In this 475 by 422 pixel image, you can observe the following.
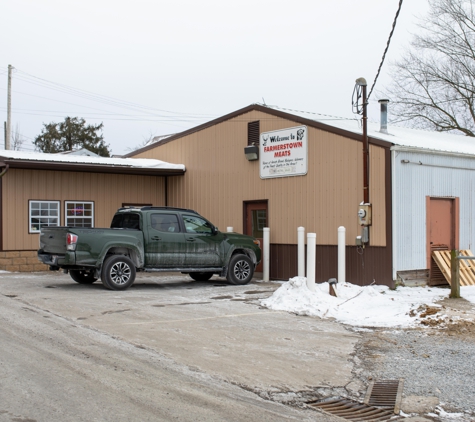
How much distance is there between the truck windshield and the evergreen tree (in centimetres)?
4135

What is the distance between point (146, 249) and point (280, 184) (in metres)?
4.56

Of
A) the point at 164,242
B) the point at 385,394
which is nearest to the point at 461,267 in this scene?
the point at 164,242

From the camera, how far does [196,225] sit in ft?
49.7

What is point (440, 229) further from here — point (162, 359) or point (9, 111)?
point (9, 111)

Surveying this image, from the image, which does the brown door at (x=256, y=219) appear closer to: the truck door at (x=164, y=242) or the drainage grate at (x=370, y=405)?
the truck door at (x=164, y=242)

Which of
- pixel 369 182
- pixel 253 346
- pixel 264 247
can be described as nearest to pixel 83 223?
pixel 264 247

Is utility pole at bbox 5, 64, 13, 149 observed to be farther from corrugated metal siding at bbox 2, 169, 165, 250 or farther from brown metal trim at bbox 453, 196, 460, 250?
brown metal trim at bbox 453, 196, 460, 250

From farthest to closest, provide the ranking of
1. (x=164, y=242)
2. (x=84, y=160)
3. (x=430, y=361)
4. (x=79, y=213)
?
(x=79, y=213)
(x=84, y=160)
(x=164, y=242)
(x=430, y=361)

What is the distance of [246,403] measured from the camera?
5832mm

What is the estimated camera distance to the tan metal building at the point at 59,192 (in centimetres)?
1812

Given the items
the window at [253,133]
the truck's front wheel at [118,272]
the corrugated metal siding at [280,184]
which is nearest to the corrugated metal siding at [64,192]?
the corrugated metal siding at [280,184]

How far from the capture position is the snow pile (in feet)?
34.4

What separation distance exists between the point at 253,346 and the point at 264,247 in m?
8.37

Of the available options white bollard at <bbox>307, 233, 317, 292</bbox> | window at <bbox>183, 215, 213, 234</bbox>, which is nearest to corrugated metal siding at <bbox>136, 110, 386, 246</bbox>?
white bollard at <bbox>307, 233, 317, 292</bbox>
